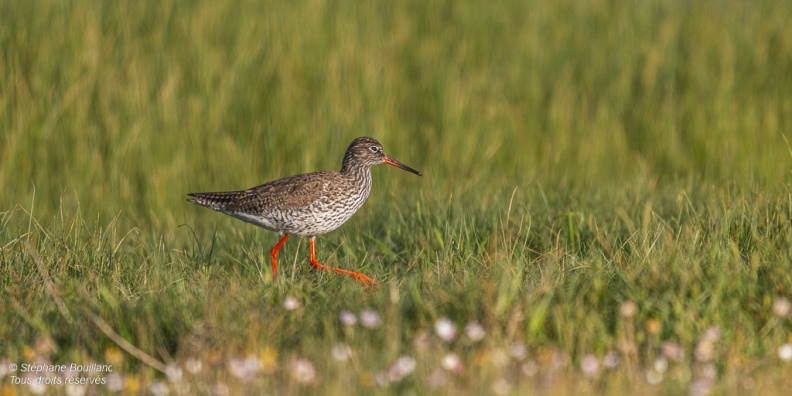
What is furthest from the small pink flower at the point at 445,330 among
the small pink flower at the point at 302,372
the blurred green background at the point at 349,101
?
the blurred green background at the point at 349,101

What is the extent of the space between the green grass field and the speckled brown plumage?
19cm

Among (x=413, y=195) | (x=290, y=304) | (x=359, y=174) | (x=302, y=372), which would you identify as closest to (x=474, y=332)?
(x=302, y=372)

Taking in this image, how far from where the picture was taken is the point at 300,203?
6.86 metres

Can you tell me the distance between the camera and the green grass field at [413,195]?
14.9 feet

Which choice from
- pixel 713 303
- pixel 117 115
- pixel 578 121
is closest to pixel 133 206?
pixel 117 115

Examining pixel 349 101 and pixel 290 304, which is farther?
pixel 349 101

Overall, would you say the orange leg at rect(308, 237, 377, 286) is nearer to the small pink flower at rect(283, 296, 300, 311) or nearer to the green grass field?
the green grass field

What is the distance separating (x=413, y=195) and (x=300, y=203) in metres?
1.75

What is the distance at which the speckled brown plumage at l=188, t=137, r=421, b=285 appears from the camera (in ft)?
22.5

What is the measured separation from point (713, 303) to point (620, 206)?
2.75 metres

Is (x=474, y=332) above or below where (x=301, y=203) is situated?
above

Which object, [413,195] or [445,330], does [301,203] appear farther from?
[445,330]

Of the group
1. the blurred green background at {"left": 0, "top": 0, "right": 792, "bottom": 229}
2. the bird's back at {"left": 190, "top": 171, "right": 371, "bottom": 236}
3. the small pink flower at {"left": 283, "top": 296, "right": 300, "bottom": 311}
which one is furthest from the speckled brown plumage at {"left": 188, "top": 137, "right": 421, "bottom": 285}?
the blurred green background at {"left": 0, "top": 0, "right": 792, "bottom": 229}

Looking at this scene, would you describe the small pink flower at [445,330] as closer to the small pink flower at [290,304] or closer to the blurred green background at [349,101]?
the small pink flower at [290,304]
